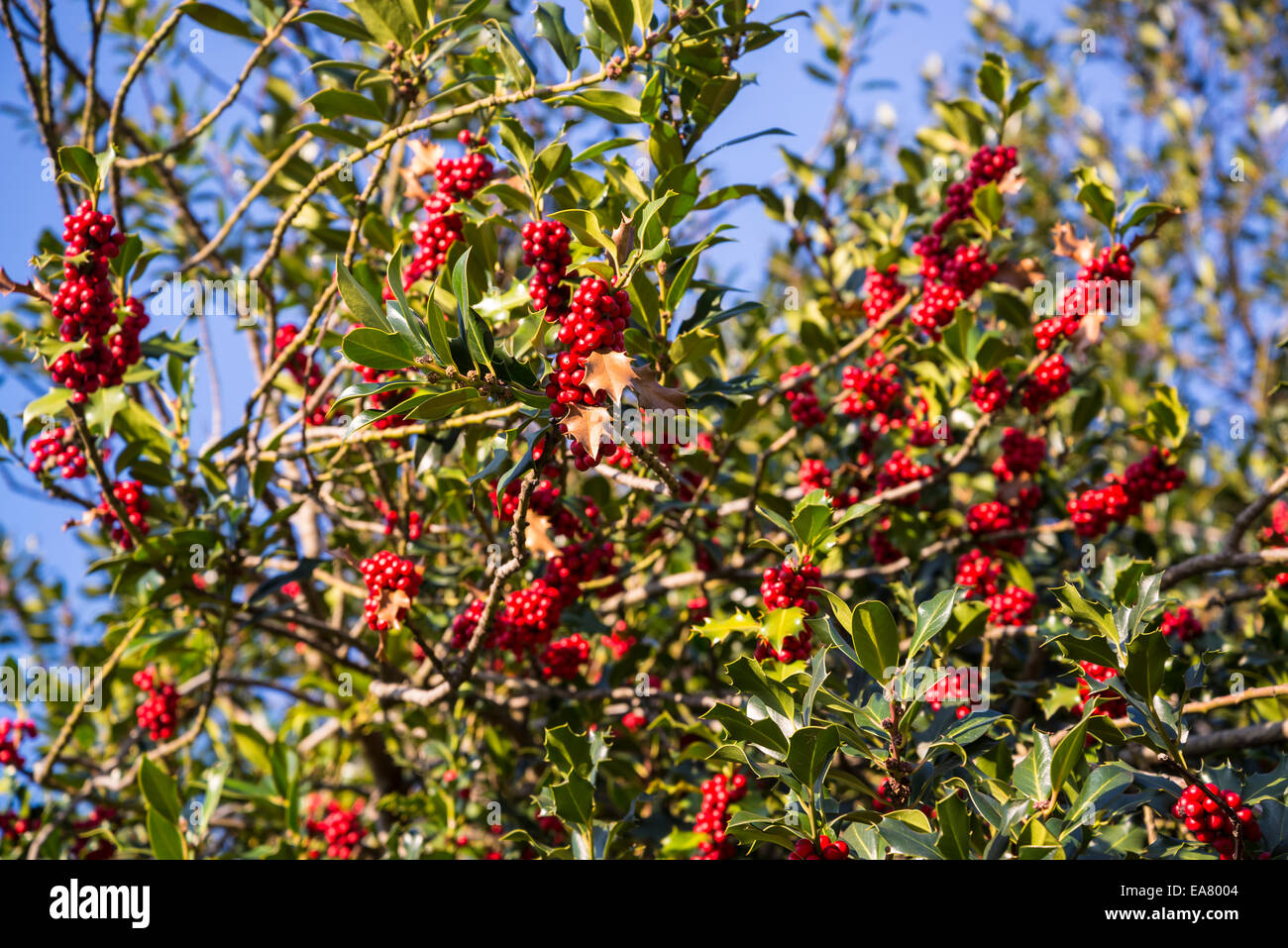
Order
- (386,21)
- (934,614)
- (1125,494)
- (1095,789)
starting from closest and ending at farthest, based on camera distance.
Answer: (1095,789), (934,614), (386,21), (1125,494)

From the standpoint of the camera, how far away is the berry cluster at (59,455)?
3027 mm

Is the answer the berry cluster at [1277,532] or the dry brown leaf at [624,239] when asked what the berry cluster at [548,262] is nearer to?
the dry brown leaf at [624,239]

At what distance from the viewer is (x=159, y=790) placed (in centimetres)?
281

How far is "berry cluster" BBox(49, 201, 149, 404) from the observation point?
2539mm

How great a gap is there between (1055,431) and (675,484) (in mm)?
2307

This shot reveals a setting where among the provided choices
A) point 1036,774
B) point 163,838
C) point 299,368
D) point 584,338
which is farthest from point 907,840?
point 299,368

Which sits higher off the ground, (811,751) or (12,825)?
(811,751)

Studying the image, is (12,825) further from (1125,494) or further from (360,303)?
(1125,494)

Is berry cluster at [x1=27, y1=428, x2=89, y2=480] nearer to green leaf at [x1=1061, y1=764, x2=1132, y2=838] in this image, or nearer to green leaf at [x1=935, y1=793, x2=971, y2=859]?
green leaf at [x1=935, y1=793, x2=971, y2=859]

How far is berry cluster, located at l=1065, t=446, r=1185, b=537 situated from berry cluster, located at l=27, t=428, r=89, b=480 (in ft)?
11.0

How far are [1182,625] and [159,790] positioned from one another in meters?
3.40

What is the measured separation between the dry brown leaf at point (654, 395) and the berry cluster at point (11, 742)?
10.6 feet
